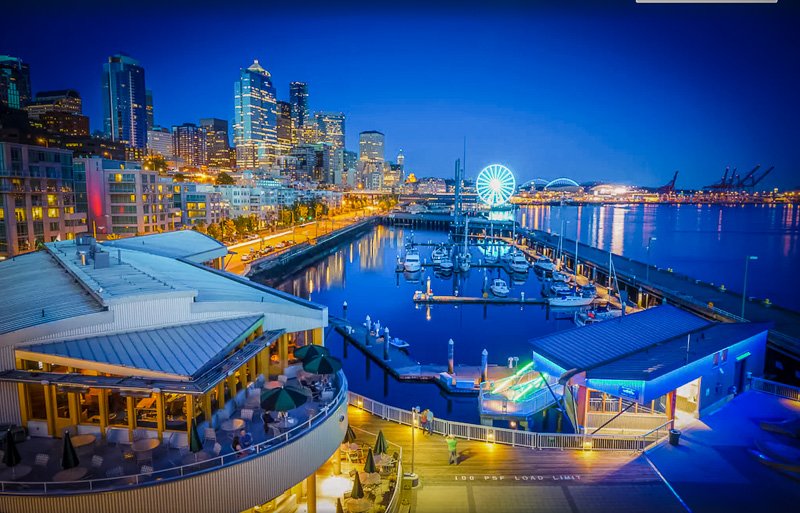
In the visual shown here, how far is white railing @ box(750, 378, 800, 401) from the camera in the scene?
1770 cm

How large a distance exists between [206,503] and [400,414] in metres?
8.44

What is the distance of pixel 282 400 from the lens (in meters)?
11.5

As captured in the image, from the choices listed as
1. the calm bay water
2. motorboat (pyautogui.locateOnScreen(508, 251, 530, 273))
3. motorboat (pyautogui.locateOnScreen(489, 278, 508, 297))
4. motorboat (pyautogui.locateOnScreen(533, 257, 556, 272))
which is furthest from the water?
motorboat (pyautogui.locateOnScreen(489, 278, 508, 297))

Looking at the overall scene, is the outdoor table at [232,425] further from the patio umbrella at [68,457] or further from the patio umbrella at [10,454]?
the patio umbrella at [10,454]

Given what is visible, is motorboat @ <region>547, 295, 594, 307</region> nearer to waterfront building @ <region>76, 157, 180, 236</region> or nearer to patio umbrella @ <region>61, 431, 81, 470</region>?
patio umbrella @ <region>61, 431, 81, 470</region>

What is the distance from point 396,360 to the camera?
101 feet

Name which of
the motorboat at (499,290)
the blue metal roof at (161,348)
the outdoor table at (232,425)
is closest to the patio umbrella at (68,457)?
the blue metal roof at (161,348)

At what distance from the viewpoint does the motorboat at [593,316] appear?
40287 millimetres

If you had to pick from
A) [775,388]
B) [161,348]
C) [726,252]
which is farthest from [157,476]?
[726,252]

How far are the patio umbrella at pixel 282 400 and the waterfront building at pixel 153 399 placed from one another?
0.57m

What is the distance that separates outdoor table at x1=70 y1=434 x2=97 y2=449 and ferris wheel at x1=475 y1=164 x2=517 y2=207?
74601 millimetres

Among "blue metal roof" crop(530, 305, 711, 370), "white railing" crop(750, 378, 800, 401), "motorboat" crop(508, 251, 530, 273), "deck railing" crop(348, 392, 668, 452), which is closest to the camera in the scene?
"deck railing" crop(348, 392, 668, 452)

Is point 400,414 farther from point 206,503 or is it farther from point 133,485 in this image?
point 133,485

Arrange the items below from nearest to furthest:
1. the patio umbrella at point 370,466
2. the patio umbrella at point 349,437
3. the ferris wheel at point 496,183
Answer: the patio umbrella at point 370,466
the patio umbrella at point 349,437
the ferris wheel at point 496,183
